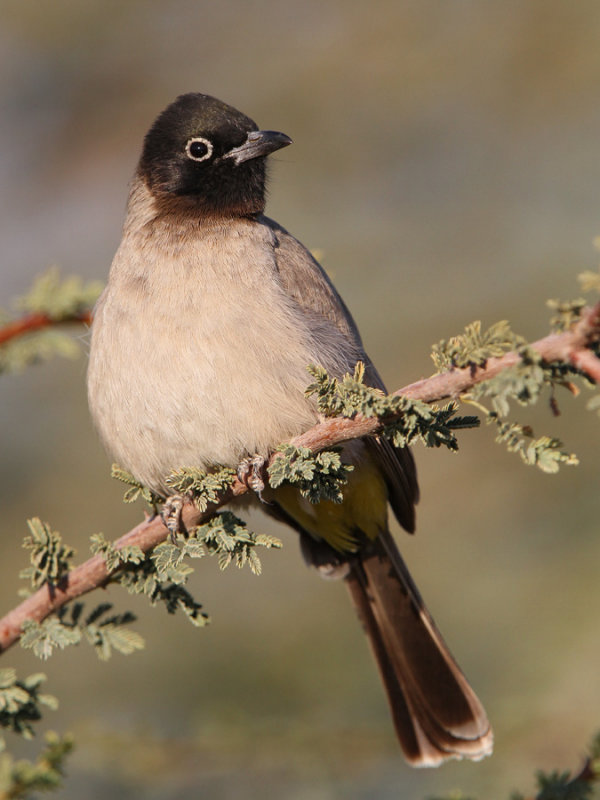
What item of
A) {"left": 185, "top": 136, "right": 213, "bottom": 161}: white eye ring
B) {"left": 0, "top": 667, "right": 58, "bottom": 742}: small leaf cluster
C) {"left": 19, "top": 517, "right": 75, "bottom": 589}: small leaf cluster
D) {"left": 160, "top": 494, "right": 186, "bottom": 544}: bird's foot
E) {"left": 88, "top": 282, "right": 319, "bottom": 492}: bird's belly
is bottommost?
{"left": 0, "top": 667, "right": 58, "bottom": 742}: small leaf cluster

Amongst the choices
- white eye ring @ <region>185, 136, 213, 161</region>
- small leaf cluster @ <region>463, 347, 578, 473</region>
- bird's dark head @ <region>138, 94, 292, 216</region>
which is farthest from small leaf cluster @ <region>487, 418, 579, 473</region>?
white eye ring @ <region>185, 136, 213, 161</region>

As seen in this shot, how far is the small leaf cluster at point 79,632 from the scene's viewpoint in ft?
9.49

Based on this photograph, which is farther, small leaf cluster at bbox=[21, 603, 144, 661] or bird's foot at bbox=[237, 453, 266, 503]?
bird's foot at bbox=[237, 453, 266, 503]

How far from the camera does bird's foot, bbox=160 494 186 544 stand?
3074 mm

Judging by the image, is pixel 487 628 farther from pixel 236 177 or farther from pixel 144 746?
pixel 236 177

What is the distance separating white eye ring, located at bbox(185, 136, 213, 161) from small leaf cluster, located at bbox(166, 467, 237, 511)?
184 cm

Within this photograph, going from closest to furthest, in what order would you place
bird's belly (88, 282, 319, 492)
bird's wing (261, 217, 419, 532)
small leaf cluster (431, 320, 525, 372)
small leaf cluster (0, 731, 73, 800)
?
small leaf cluster (431, 320, 525, 372) < small leaf cluster (0, 731, 73, 800) < bird's belly (88, 282, 319, 492) < bird's wing (261, 217, 419, 532)

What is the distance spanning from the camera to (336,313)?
428cm

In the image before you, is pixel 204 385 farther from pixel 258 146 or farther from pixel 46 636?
pixel 258 146

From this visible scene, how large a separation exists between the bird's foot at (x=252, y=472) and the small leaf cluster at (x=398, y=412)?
0.91 metres

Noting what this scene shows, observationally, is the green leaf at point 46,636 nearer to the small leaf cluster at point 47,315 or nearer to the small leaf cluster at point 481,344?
the small leaf cluster at point 47,315

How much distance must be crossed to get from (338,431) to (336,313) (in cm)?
165

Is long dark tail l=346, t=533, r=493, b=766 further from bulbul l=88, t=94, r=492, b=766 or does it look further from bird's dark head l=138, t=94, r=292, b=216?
bird's dark head l=138, t=94, r=292, b=216

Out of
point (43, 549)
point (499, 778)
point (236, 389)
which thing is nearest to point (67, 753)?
point (43, 549)
